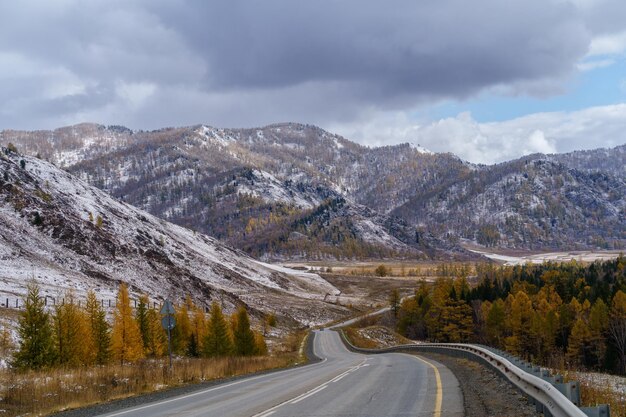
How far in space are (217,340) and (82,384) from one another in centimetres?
3655

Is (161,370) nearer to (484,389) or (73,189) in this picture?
(484,389)

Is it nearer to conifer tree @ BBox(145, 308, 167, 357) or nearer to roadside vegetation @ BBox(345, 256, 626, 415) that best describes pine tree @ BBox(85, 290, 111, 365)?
conifer tree @ BBox(145, 308, 167, 357)

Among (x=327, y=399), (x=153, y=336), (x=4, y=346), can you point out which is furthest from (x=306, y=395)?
(x=153, y=336)

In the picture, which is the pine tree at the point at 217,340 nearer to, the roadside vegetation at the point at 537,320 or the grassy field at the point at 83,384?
the grassy field at the point at 83,384

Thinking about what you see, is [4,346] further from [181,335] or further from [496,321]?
[496,321]

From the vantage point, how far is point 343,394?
16.0 metres

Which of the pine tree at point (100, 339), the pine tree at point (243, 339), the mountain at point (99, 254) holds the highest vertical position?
the mountain at point (99, 254)

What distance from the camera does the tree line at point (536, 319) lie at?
70.8 m

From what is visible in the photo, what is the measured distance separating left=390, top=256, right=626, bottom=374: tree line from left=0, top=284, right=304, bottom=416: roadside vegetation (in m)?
32.0

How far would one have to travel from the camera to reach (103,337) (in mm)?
44969

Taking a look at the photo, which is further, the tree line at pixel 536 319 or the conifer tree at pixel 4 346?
the tree line at pixel 536 319

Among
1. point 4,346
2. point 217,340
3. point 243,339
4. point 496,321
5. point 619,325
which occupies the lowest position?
point 619,325

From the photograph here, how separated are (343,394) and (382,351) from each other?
45.4 m

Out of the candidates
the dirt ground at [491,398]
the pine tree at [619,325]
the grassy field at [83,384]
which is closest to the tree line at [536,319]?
the pine tree at [619,325]
